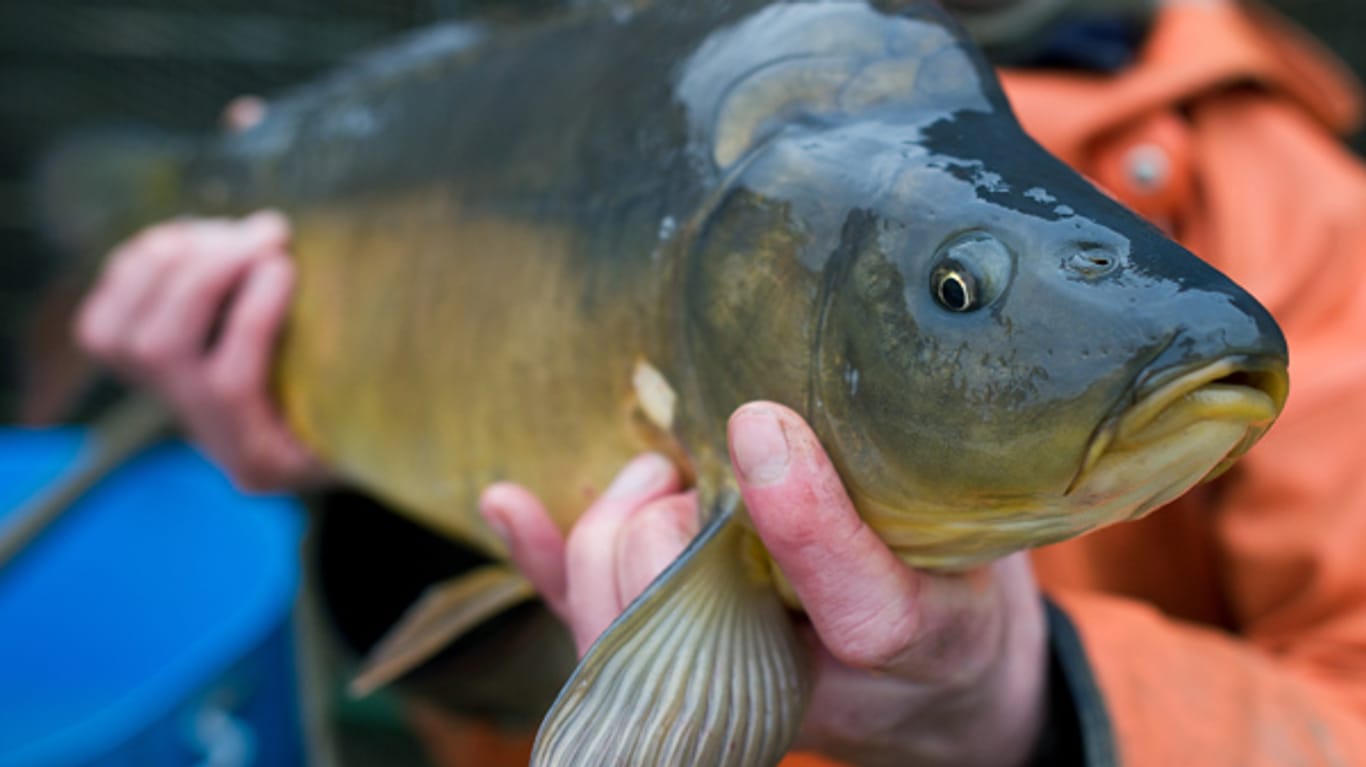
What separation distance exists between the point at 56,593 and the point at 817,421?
1823 millimetres

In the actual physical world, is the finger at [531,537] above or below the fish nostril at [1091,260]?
below

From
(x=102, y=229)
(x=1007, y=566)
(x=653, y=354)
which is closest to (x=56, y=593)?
(x=102, y=229)

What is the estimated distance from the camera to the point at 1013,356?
49 cm

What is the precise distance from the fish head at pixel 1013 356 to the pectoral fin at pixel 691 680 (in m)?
0.10

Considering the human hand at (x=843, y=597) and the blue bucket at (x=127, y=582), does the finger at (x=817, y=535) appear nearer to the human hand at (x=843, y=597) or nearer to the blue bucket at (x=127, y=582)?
the human hand at (x=843, y=597)

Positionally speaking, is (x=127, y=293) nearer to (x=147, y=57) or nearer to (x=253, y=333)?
(x=253, y=333)

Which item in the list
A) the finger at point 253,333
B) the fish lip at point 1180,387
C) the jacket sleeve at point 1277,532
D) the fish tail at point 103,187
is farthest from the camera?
the fish tail at point 103,187

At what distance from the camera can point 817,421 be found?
0.58m

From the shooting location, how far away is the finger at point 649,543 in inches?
25.4

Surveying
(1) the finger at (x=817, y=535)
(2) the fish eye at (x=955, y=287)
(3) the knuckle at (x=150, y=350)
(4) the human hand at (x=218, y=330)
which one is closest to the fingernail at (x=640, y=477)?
(1) the finger at (x=817, y=535)

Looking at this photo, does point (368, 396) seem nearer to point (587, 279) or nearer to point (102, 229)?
point (587, 279)

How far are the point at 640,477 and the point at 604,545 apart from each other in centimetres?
5

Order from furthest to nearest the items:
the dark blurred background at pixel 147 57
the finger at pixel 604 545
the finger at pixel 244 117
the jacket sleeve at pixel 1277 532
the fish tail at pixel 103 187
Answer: the dark blurred background at pixel 147 57
the fish tail at pixel 103 187
the finger at pixel 244 117
the jacket sleeve at pixel 1277 532
the finger at pixel 604 545

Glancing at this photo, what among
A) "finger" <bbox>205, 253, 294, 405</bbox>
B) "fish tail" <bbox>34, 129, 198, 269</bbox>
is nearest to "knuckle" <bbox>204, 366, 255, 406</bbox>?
"finger" <bbox>205, 253, 294, 405</bbox>
